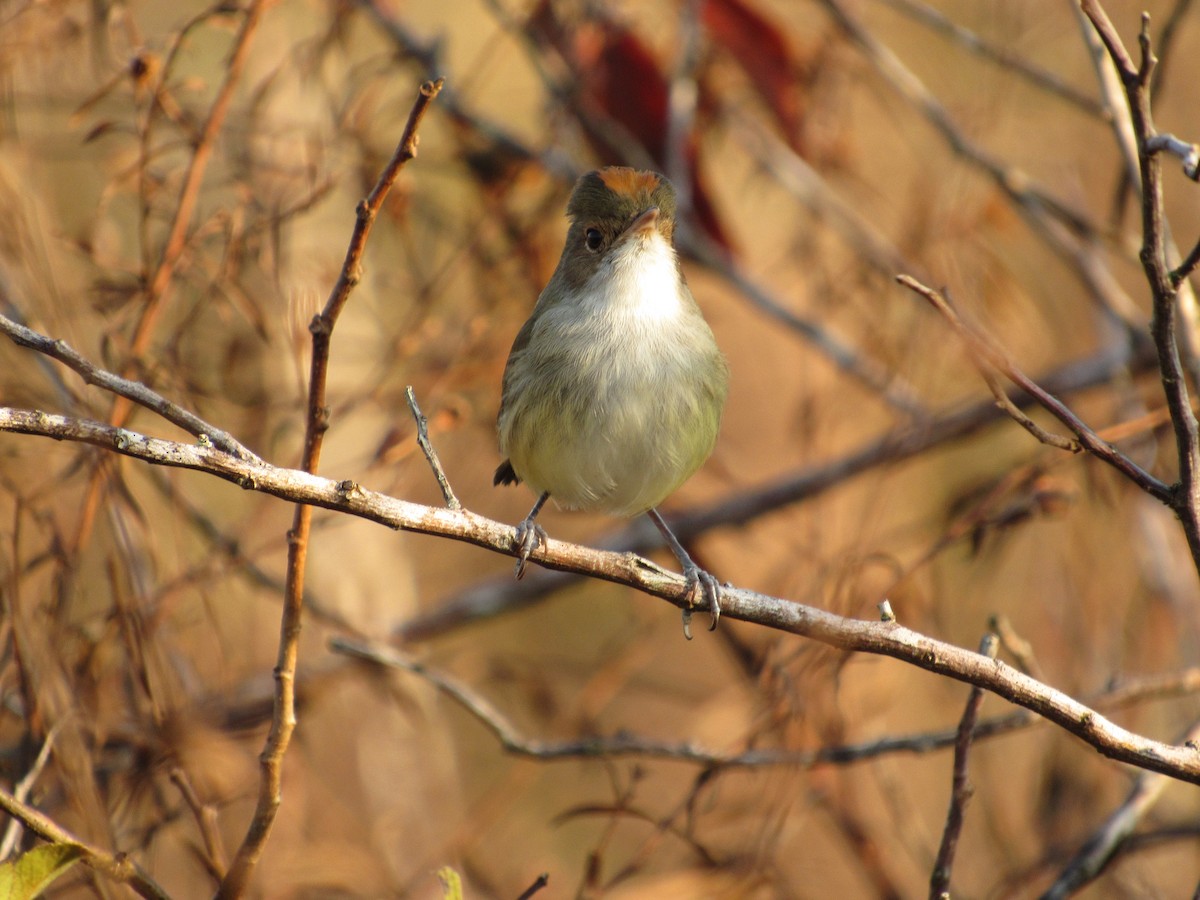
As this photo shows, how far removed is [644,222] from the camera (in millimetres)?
3324

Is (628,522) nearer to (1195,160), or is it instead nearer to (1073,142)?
(1073,142)

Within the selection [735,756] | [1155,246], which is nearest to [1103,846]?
[735,756]

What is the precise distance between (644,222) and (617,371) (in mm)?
442

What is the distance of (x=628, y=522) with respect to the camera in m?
5.27

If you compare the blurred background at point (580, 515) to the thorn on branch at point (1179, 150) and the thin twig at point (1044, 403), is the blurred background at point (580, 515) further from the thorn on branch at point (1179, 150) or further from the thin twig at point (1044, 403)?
the thorn on branch at point (1179, 150)

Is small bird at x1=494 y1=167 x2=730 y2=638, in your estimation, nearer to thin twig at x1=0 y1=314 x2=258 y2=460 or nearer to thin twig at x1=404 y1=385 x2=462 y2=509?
thin twig at x1=404 y1=385 x2=462 y2=509

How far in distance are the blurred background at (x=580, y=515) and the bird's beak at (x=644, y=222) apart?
0.76 m

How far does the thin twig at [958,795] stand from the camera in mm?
2318

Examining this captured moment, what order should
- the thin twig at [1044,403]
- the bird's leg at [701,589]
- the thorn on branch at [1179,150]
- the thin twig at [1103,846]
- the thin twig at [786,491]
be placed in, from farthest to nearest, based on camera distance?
the thin twig at [786,491], the thin twig at [1103,846], the bird's leg at [701,589], the thin twig at [1044,403], the thorn on branch at [1179,150]

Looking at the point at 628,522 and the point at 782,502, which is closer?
the point at 782,502

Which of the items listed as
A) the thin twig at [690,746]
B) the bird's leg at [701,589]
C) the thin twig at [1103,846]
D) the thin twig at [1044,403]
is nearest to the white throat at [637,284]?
the bird's leg at [701,589]

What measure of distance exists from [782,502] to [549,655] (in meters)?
2.29

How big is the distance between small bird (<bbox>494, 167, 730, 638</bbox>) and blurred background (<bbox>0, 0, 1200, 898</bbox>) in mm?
294

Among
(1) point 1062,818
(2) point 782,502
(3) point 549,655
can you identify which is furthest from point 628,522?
(1) point 1062,818
